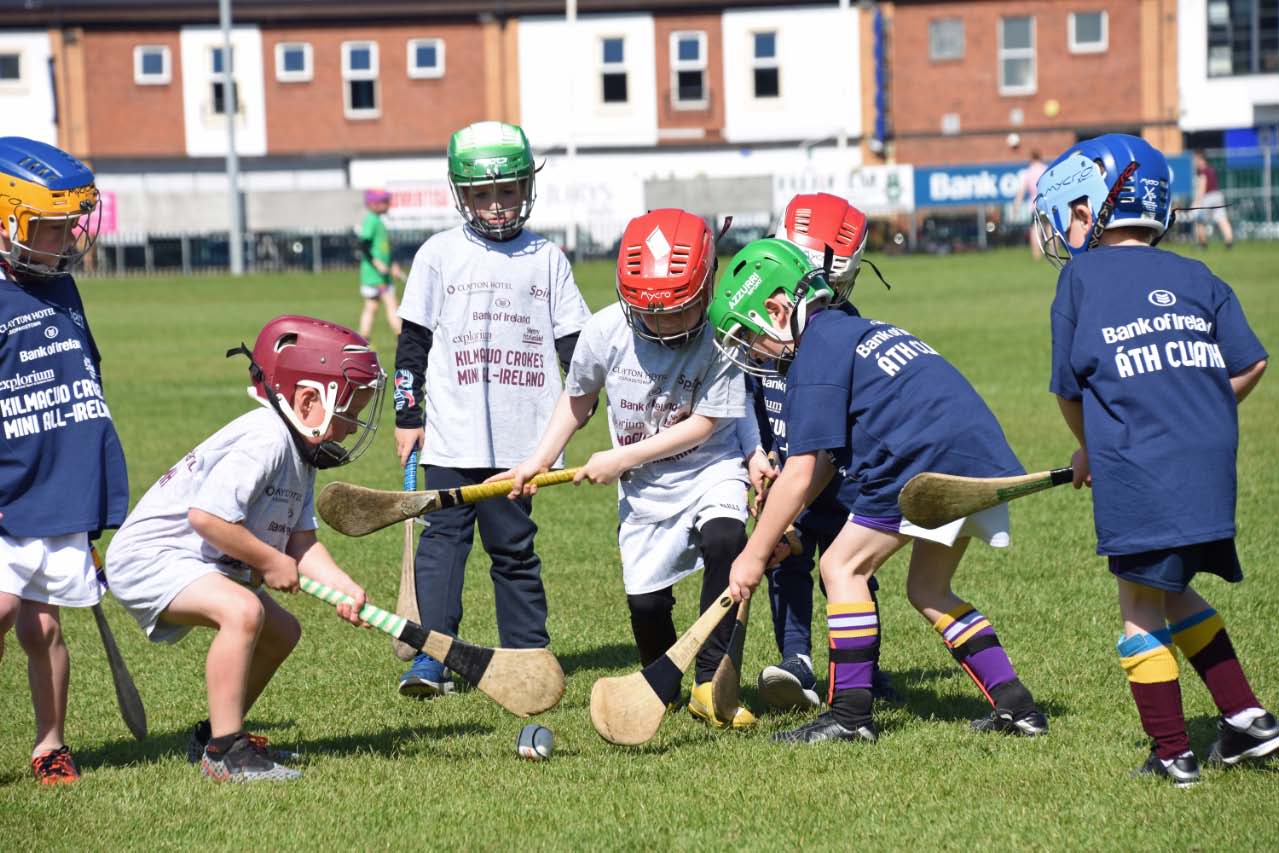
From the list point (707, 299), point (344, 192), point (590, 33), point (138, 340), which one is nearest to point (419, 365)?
point (707, 299)

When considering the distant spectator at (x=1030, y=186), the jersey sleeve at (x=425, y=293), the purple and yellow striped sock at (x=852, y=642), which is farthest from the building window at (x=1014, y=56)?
the purple and yellow striped sock at (x=852, y=642)

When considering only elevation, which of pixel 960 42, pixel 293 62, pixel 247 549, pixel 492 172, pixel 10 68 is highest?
pixel 10 68

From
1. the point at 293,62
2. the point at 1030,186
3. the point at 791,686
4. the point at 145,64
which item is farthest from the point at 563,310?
the point at 145,64

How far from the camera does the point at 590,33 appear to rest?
133 feet

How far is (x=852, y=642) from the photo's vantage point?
4742mm

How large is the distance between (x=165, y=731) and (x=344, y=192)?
3170cm

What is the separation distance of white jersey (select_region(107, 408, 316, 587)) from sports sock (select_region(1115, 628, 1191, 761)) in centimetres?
234

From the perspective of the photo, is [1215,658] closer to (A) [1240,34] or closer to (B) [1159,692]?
(B) [1159,692]

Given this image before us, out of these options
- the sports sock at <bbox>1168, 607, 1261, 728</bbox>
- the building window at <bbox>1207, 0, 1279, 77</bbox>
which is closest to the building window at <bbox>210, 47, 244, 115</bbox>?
the building window at <bbox>1207, 0, 1279, 77</bbox>

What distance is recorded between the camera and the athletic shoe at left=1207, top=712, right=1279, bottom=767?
428cm

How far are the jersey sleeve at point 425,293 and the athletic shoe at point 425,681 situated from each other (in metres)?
1.19

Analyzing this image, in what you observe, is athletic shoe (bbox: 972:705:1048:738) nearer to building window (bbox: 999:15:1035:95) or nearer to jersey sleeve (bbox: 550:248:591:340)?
jersey sleeve (bbox: 550:248:591:340)

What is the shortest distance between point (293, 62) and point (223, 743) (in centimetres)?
3813

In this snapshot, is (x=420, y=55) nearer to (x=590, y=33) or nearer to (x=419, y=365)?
(x=590, y=33)
